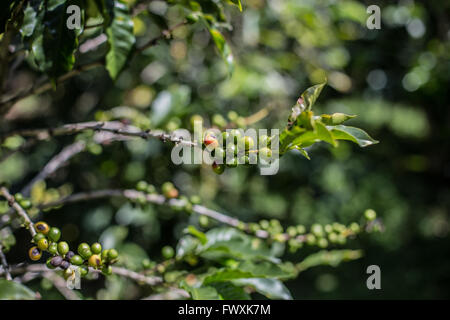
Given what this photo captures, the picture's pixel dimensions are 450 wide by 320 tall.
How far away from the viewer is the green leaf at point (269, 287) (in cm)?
97

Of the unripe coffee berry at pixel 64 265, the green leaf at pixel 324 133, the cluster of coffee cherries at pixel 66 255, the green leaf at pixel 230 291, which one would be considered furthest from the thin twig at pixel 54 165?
the green leaf at pixel 324 133

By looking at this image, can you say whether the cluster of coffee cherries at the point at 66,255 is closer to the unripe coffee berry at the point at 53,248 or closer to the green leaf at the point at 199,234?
the unripe coffee berry at the point at 53,248

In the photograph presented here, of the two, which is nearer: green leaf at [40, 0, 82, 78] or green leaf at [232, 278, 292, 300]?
green leaf at [40, 0, 82, 78]

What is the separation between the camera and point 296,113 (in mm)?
695

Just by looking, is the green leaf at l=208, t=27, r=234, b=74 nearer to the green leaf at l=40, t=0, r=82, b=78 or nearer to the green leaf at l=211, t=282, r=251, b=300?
the green leaf at l=40, t=0, r=82, b=78

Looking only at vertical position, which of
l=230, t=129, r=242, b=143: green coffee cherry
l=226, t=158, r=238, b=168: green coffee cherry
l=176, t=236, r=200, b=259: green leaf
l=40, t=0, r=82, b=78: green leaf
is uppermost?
l=40, t=0, r=82, b=78: green leaf

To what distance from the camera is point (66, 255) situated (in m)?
0.73

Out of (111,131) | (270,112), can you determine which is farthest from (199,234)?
(270,112)

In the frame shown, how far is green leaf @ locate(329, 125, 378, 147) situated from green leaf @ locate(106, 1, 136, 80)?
18.0 inches

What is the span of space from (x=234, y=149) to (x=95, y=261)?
32 centimetres

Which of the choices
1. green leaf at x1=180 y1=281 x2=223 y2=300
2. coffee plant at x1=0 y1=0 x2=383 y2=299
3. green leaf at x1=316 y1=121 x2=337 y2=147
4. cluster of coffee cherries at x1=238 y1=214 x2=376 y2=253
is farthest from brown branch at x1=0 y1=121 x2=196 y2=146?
cluster of coffee cherries at x1=238 y1=214 x2=376 y2=253

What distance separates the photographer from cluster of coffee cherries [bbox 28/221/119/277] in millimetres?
694

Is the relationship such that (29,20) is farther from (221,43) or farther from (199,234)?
(199,234)

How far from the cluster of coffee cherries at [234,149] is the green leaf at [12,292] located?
0.40 meters
